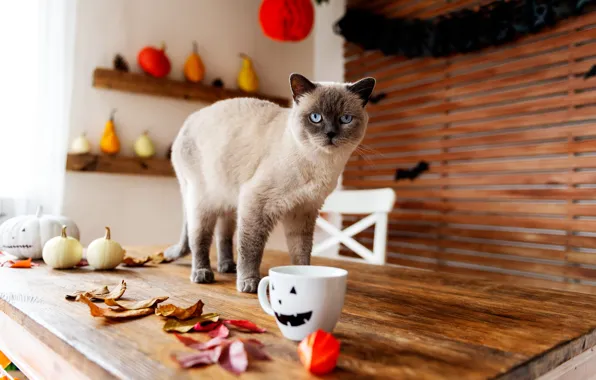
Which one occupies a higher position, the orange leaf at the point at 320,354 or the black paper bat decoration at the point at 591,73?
the black paper bat decoration at the point at 591,73

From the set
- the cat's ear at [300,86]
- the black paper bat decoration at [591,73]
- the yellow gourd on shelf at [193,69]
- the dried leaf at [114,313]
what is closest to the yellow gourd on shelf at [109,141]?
the yellow gourd on shelf at [193,69]

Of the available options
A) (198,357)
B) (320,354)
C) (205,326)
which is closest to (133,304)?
(205,326)

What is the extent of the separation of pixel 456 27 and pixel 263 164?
7.13 ft

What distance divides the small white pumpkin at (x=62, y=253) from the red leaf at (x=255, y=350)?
2.60 feet

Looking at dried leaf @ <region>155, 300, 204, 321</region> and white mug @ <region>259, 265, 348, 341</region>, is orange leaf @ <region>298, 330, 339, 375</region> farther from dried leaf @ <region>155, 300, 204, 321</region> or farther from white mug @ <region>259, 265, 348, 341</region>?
dried leaf @ <region>155, 300, 204, 321</region>

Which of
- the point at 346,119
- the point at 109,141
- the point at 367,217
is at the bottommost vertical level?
the point at 367,217

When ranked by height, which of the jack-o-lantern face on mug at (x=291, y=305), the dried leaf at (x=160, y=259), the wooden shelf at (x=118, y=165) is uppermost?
the wooden shelf at (x=118, y=165)

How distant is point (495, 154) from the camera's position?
2.65m

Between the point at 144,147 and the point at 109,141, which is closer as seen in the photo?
the point at 109,141

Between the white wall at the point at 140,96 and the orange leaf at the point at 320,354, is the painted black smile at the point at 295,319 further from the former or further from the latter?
the white wall at the point at 140,96

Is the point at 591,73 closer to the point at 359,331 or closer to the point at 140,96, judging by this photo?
the point at 359,331

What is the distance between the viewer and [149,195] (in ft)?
9.98

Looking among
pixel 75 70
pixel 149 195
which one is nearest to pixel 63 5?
pixel 75 70

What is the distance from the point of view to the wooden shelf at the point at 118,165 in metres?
2.69
